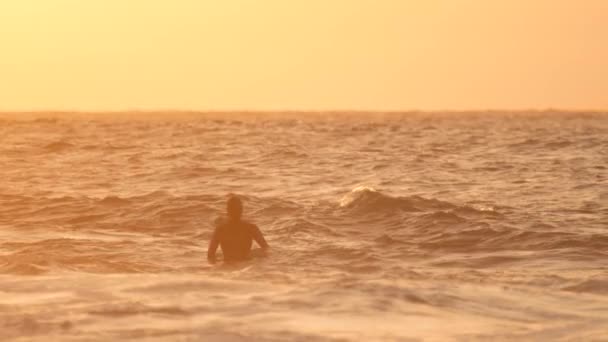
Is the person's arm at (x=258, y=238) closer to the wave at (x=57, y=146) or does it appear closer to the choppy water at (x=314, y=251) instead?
the choppy water at (x=314, y=251)

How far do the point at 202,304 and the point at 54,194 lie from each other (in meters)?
15.8

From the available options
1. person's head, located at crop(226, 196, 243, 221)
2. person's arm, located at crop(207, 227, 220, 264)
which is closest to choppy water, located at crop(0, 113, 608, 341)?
person's arm, located at crop(207, 227, 220, 264)

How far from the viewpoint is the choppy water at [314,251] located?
9.50 metres

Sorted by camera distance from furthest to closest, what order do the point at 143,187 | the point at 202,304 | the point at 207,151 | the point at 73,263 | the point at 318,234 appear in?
1. the point at 207,151
2. the point at 143,187
3. the point at 318,234
4. the point at 73,263
5. the point at 202,304

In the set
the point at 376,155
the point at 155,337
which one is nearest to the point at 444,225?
the point at 155,337

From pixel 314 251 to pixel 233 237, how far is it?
7.56 feet

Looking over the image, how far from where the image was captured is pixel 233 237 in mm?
14352

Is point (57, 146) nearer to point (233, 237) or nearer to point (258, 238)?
point (258, 238)

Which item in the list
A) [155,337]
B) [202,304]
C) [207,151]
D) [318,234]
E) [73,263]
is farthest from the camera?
[207,151]

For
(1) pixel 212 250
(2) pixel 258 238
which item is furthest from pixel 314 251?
(1) pixel 212 250

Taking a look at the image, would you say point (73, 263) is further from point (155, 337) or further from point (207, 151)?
point (207, 151)

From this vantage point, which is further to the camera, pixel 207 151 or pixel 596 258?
pixel 207 151

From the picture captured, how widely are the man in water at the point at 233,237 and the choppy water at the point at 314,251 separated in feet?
0.76

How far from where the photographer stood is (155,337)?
8844 millimetres
